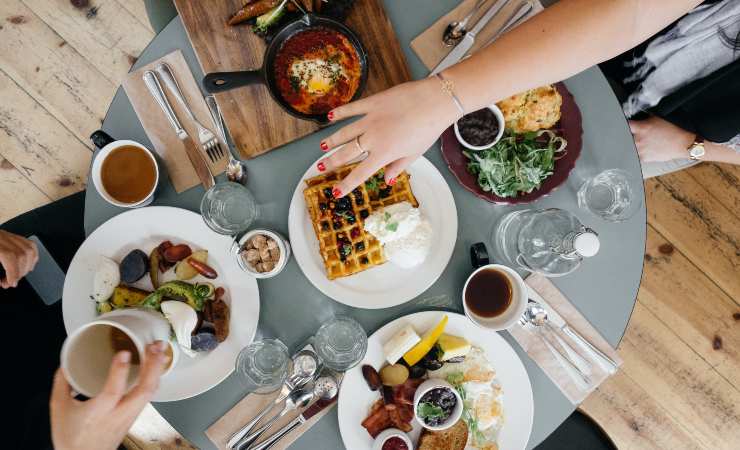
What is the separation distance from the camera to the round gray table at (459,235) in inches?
67.9

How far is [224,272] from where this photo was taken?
1.69 m

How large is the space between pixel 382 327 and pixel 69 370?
0.96 meters

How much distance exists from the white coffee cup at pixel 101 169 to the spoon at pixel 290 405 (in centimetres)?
88

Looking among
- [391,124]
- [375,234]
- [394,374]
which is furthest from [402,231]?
[394,374]

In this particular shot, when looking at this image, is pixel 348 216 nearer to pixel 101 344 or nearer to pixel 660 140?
pixel 101 344

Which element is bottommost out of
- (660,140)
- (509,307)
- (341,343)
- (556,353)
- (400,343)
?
(556,353)

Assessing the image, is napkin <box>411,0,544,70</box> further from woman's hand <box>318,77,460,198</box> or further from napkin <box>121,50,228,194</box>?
napkin <box>121,50,228,194</box>

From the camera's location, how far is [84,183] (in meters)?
2.89

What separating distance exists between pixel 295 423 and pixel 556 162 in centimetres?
134

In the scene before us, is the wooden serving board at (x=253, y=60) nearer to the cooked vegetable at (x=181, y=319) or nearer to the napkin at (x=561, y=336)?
the cooked vegetable at (x=181, y=319)

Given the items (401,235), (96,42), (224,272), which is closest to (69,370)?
(224,272)

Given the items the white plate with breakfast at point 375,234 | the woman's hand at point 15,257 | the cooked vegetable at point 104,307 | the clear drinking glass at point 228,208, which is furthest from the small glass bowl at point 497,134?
the woman's hand at point 15,257

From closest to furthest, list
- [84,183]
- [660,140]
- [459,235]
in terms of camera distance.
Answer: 1. [459,235]
2. [660,140]
3. [84,183]

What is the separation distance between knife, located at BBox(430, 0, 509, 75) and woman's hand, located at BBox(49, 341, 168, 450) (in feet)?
4.52
